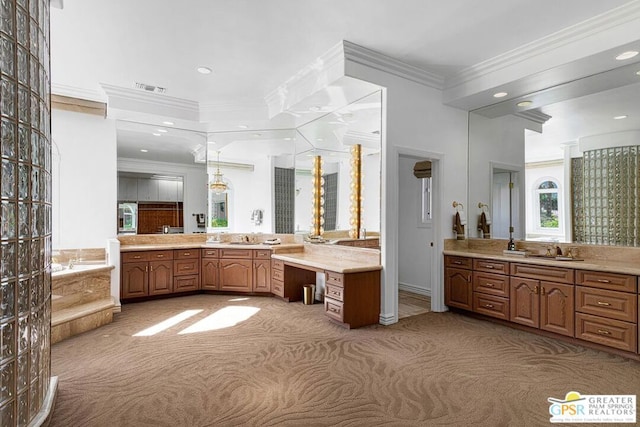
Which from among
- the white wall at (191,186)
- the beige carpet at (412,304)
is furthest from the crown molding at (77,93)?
the beige carpet at (412,304)

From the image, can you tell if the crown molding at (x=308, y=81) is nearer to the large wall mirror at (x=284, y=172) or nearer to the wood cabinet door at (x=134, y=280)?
the large wall mirror at (x=284, y=172)

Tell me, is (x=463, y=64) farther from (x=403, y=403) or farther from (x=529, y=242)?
(x=403, y=403)

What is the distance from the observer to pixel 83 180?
16.5 feet

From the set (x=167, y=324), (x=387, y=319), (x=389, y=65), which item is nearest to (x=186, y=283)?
(x=167, y=324)

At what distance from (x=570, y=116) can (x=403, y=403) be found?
3.58 metres

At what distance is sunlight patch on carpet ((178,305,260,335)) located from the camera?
388cm

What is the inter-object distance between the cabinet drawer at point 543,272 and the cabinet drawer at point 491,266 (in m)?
0.09

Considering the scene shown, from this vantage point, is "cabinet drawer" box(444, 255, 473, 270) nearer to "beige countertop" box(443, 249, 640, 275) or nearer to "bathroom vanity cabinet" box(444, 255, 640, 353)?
"bathroom vanity cabinet" box(444, 255, 640, 353)

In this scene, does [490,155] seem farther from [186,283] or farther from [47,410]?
[47,410]

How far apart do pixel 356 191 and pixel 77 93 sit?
4056 millimetres

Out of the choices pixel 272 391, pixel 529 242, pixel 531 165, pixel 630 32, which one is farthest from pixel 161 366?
pixel 630 32

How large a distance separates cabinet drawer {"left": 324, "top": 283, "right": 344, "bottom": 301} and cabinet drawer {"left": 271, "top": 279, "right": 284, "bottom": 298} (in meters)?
1.23

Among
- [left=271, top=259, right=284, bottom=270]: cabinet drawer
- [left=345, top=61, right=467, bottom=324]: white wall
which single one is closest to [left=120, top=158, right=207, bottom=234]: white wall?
[left=271, top=259, right=284, bottom=270]: cabinet drawer

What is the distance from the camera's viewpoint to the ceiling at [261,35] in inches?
116
